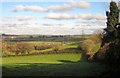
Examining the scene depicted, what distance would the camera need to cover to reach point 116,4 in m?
12.9

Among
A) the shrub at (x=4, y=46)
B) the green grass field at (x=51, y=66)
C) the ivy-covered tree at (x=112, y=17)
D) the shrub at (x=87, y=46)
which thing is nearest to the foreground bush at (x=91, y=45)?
the shrub at (x=87, y=46)

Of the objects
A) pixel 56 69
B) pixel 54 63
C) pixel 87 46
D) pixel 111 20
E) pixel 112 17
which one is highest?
pixel 112 17

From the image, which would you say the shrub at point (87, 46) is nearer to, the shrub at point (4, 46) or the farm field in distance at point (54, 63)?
the farm field in distance at point (54, 63)

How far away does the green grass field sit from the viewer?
13.3 metres

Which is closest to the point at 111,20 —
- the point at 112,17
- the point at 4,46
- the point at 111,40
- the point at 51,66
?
the point at 112,17

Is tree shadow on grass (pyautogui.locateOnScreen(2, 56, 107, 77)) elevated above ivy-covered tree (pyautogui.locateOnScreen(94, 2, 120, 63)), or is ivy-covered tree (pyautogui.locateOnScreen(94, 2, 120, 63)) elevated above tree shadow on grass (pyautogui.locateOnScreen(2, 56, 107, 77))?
ivy-covered tree (pyautogui.locateOnScreen(94, 2, 120, 63))

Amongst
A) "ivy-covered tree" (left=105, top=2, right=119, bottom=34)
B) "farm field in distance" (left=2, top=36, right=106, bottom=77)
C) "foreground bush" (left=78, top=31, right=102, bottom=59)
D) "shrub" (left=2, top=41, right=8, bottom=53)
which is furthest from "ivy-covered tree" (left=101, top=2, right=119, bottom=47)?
"shrub" (left=2, top=41, right=8, bottom=53)

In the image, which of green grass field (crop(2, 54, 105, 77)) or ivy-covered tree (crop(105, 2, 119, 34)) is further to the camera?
green grass field (crop(2, 54, 105, 77))

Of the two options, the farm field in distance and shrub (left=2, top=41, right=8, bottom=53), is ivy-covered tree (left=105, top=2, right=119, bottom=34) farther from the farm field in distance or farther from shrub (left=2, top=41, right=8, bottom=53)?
shrub (left=2, top=41, right=8, bottom=53)

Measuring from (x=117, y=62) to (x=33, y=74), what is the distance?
3.98m

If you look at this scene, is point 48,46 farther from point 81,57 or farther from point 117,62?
point 117,62

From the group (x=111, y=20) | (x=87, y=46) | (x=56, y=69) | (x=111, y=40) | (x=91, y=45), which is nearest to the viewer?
(x=111, y=40)

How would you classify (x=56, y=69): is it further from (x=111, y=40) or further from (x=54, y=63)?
(x=111, y=40)

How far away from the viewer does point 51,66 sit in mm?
13867
